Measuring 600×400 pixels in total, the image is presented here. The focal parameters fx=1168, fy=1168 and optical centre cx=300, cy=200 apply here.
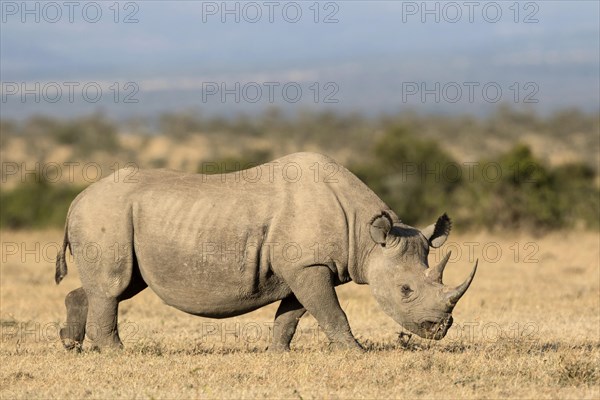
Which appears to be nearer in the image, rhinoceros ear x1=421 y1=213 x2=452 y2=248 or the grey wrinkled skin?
the grey wrinkled skin

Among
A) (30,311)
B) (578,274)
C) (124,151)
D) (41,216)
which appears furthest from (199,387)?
(124,151)

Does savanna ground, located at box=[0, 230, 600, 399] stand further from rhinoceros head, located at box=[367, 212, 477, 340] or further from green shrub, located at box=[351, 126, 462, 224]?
green shrub, located at box=[351, 126, 462, 224]

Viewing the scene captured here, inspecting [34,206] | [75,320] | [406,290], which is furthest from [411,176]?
[406,290]

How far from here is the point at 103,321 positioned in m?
10.2

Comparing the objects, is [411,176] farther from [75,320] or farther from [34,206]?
[75,320]

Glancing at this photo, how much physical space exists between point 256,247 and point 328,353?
3.52 ft

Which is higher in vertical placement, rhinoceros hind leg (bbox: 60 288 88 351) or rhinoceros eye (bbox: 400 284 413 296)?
rhinoceros eye (bbox: 400 284 413 296)

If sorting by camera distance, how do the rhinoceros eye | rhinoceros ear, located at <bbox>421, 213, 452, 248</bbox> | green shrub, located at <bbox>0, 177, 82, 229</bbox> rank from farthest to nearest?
green shrub, located at <bbox>0, 177, 82, 229</bbox>
rhinoceros ear, located at <bbox>421, 213, 452, 248</bbox>
the rhinoceros eye

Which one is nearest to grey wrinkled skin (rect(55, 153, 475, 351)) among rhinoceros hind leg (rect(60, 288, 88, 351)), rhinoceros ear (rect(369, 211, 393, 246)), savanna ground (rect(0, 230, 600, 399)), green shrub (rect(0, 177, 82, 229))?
rhinoceros ear (rect(369, 211, 393, 246))

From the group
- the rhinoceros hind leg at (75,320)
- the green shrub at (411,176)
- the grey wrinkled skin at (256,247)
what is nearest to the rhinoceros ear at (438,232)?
the grey wrinkled skin at (256,247)

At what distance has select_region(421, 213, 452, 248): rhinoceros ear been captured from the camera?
33.7 feet

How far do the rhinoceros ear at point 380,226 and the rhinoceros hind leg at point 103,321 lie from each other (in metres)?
2.34

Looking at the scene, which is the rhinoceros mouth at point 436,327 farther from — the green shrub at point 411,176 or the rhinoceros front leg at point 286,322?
the green shrub at point 411,176

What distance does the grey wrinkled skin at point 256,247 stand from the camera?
9.77 metres
